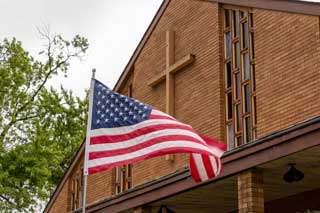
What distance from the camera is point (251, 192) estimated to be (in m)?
11.2

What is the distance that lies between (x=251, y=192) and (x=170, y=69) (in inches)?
179

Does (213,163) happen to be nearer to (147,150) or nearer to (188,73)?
(147,150)

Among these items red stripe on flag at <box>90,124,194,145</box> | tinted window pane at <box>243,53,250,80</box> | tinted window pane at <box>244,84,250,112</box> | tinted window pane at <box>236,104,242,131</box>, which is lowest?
red stripe on flag at <box>90,124,194,145</box>

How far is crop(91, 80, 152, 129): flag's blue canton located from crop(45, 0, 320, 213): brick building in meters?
2.31

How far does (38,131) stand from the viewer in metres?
25.1

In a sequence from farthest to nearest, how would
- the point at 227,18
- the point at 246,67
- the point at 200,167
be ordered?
the point at 227,18 < the point at 246,67 < the point at 200,167

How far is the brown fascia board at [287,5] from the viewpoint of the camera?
11.0 meters

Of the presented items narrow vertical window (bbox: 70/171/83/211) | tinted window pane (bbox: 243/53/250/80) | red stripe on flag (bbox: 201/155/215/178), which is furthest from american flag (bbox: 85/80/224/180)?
narrow vertical window (bbox: 70/171/83/211)

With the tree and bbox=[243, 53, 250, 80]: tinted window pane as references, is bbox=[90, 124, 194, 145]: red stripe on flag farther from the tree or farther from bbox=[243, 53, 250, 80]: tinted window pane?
the tree

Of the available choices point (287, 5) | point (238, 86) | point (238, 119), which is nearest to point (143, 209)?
point (238, 119)

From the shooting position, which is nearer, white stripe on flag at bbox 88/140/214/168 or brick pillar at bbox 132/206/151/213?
white stripe on flag at bbox 88/140/214/168

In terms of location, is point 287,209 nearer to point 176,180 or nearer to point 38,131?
point 176,180

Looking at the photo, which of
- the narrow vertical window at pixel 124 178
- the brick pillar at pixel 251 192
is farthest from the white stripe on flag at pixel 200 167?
the narrow vertical window at pixel 124 178

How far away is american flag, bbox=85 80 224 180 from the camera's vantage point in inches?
362
